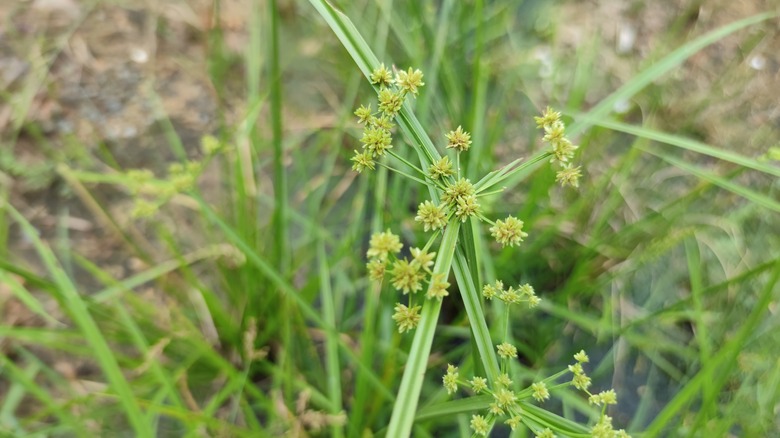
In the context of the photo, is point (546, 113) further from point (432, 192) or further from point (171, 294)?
point (171, 294)

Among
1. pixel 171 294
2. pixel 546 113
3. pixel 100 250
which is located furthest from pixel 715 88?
pixel 100 250

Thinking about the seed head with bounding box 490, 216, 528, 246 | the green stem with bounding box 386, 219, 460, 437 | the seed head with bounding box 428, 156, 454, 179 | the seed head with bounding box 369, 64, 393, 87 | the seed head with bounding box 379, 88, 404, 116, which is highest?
the seed head with bounding box 369, 64, 393, 87

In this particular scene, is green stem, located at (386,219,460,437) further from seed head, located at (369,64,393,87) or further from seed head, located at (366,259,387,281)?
seed head, located at (369,64,393,87)

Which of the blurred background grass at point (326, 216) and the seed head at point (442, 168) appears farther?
the blurred background grass at point (326, 216)

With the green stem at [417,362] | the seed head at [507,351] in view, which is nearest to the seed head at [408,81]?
the green stem at [417,362]

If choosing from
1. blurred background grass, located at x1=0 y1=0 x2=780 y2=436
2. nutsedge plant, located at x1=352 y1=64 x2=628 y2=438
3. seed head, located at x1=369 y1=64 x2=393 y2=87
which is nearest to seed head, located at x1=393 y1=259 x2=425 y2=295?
nutsedge plant, located at x1=352 y1=64 x2=628 y2=438

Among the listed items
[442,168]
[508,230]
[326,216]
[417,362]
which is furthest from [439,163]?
[326,216]

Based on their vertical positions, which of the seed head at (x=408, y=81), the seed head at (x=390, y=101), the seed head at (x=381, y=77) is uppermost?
the seed head at (x=381, y=77)

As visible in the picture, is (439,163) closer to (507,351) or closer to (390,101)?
(390,101)

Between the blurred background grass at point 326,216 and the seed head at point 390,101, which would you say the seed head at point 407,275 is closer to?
the seed head at point 390,101
